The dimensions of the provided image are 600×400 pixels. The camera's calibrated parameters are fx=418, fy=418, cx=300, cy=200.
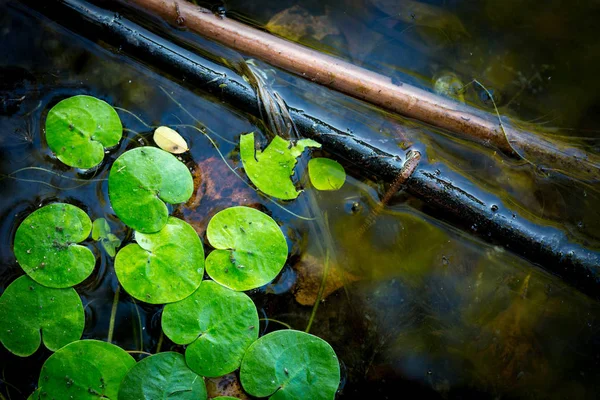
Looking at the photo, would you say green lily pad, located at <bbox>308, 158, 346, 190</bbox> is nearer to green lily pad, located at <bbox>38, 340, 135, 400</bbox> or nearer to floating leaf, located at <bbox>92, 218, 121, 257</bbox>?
floating leaf, located at <bbox>92, 218, 121, 257</bbox>

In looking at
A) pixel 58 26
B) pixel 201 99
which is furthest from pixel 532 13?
pixel 58 26

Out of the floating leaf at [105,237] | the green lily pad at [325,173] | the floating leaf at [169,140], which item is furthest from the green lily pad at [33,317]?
the green lily pad at [325,173]

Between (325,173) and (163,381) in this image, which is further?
(325,173)

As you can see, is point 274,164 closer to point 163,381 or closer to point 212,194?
point 212,194

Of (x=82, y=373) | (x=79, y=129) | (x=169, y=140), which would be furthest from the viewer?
(x=169, y=140)

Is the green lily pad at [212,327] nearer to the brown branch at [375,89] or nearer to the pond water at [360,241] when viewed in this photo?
the pond water at [360,241]

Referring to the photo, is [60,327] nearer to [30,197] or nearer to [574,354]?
[30,197]

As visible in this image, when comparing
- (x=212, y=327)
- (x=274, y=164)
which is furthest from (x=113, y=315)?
(x=274, y=164)
